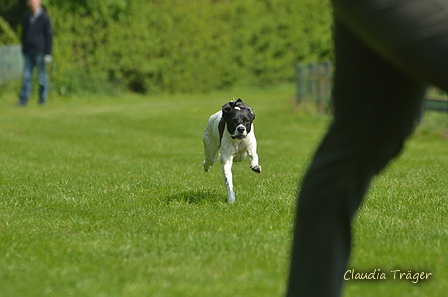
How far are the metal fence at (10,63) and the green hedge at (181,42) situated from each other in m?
1.13

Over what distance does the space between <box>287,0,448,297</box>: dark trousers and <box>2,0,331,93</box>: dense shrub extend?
18.3 meters

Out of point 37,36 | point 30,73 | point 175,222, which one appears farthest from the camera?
point 30,73

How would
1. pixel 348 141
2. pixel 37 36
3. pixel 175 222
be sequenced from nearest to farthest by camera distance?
pixel 348 141 → pixel 175 222 → pixel 37 36

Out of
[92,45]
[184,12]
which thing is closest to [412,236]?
[92,45]

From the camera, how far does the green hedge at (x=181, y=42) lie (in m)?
23.3

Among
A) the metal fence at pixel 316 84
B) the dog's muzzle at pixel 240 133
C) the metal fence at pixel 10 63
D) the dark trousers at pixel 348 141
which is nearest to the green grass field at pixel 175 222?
the dog's muzzle at pixel 240 133

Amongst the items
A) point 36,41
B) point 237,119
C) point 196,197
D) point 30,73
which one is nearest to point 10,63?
point 30,73

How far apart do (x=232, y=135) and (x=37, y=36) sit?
43.7 feet

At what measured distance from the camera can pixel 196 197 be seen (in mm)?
5867

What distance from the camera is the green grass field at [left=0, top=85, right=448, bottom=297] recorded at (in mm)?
3287

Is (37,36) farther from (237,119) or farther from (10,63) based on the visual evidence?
(237,119)

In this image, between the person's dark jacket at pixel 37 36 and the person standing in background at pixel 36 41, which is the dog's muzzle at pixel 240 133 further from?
the person's dark jacket at pixel 37 36

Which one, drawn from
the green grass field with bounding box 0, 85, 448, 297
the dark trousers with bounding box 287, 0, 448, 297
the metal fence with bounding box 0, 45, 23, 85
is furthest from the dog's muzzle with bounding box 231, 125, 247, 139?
the metal fence with bounding box 0, 45, 23, 85

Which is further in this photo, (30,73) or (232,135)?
(30,73)
